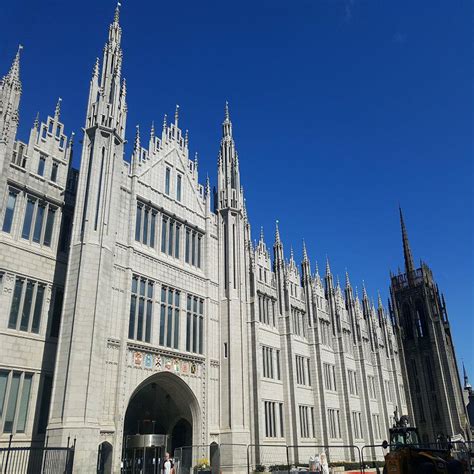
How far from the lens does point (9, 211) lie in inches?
935

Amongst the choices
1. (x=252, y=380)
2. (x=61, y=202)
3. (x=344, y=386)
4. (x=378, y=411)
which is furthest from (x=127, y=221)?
(x=378, y=411)

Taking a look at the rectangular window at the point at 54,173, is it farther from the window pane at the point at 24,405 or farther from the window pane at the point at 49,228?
the window pane at the point at 24,405

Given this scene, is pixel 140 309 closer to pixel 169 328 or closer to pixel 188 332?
pixel 169 328

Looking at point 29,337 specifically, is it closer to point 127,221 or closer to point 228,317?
point 127,221

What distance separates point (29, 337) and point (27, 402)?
2.94 metres

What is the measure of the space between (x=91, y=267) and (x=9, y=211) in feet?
16.0

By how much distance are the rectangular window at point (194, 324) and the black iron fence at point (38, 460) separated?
1079 cm

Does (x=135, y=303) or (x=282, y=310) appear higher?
(x=282, y=310)

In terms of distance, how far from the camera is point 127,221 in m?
28.6

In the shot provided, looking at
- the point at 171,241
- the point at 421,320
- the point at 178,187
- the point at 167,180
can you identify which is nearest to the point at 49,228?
the point at 171,241

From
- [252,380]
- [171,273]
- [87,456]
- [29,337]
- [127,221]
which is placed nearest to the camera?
[87,456]

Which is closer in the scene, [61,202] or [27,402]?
[27,402]

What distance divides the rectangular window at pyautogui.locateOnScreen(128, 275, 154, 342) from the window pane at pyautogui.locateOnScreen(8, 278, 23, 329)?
19.6ft

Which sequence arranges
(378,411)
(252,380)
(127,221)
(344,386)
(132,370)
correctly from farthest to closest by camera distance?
(378,411) → (344,386) → (252,380) → (127,221) → (132,370)
